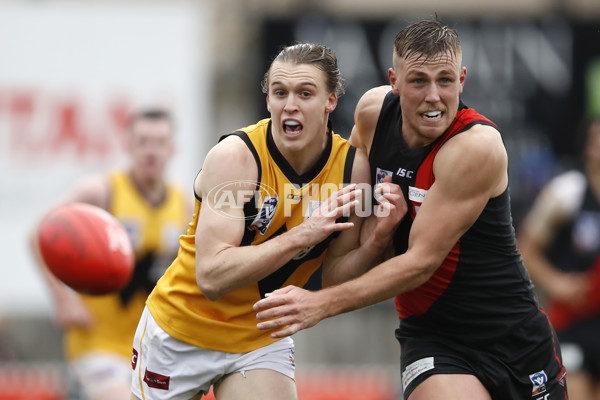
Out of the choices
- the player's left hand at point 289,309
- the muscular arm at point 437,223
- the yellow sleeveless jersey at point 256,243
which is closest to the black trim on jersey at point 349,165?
the yellow sleeveless jersey at point 256,243

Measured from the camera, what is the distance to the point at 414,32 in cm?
495

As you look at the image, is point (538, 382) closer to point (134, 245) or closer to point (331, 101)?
point (331, 101)

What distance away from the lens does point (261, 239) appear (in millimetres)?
5066

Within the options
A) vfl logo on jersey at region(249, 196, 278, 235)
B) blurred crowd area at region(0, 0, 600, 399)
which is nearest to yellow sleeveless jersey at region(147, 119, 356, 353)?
vfl logo on jersey at region(249, 196, 278, 235)

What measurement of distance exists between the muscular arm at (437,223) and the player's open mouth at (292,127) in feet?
2.33

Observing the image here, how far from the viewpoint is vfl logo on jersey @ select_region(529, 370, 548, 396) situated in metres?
5.10

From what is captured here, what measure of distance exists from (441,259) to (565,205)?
11.0 feet

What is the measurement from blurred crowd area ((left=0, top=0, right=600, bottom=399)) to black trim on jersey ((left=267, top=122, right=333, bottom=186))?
5826 millimetres

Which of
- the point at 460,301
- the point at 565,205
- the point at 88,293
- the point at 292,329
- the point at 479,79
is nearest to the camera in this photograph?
the point at 292,329

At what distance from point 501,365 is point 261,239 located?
1.39m

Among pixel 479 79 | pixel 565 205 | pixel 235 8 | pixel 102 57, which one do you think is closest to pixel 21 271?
pixel 102 57

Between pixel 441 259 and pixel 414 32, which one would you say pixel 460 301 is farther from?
pixel 414 32

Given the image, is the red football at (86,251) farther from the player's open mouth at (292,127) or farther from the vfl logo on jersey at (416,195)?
the vfl logo on jersey at (416,195)

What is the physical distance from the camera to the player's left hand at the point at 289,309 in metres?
4.71
